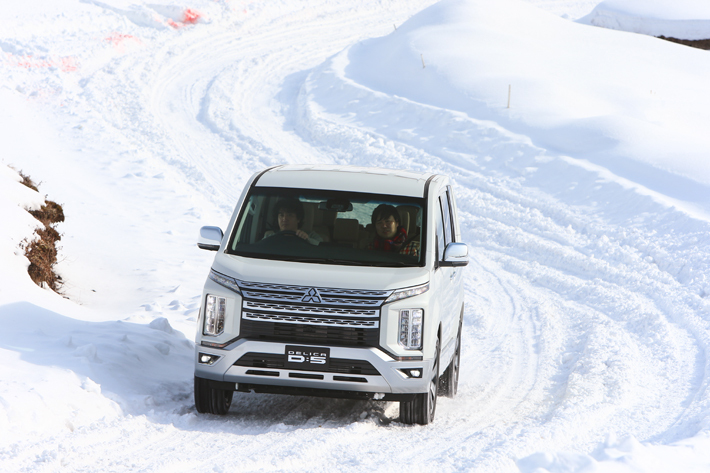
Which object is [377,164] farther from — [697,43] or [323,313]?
[697,43]

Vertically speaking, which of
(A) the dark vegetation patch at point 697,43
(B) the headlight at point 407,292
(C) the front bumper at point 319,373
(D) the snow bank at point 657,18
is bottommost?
(C) the front bumper at point 319,373

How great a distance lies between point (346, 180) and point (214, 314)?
1682 mm

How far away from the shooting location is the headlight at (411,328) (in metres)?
5.87

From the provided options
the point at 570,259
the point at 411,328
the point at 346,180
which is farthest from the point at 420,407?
the point at 570,259

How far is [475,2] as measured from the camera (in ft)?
87.2

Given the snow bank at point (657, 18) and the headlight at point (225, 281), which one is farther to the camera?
the snow bank at point (657, 18)

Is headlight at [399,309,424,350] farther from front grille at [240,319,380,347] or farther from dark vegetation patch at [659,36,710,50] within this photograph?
dark vegetation patch at [659,36,710,50]

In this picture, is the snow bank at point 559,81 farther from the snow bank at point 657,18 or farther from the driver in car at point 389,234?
the driver in car at point 389,234

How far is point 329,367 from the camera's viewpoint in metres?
5.80

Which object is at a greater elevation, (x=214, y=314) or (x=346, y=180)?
(x=346, y=180)

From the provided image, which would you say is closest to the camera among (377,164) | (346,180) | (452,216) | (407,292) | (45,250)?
(407,292)

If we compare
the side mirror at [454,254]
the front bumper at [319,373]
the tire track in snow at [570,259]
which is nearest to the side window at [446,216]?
the side mirror at [454,254]

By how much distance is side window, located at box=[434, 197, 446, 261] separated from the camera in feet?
21.9

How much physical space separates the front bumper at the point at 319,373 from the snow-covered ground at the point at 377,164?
319 millimetres
